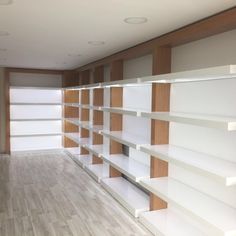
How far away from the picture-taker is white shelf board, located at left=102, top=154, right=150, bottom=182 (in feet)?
11.2

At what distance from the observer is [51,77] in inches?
297

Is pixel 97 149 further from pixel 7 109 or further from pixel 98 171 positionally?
pixel 7 109

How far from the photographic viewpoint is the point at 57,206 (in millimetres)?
3756

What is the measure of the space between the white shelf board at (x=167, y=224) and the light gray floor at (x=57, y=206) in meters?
0.13

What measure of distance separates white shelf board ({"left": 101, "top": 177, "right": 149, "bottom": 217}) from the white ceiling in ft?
6.73

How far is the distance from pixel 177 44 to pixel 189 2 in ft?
3.53

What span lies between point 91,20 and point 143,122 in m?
1.83

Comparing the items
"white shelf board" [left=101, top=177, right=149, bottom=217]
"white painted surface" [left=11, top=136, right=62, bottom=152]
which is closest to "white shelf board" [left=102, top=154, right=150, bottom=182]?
"white shelf board" [left=101, top=177, right=149, bottom=217]

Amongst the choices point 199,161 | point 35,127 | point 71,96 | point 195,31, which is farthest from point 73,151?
point 195,31

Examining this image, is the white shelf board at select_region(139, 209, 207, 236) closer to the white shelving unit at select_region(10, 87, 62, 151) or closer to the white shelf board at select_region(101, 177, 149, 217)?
the white shelf board at select_region(101, 177, 149, 217)

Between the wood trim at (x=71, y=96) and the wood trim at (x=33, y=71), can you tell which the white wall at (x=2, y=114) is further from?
the wood trim at (x=71, y=96)

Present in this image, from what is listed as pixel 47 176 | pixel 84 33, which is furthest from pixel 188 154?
pixel 47 176

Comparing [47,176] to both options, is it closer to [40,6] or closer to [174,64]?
[174,64]

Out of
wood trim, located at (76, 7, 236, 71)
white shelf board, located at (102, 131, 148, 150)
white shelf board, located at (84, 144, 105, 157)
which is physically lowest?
white shelf board, located at (84, 144, 105, 157)
